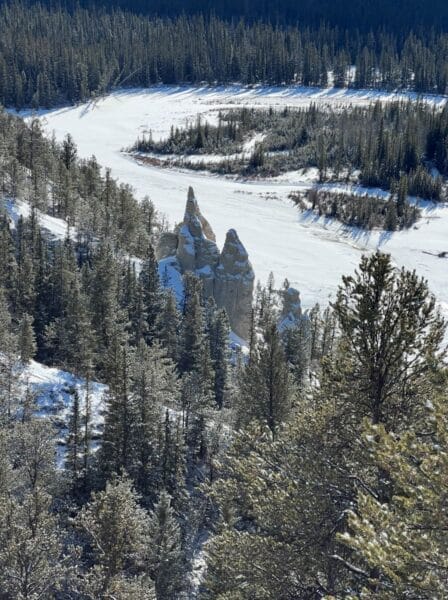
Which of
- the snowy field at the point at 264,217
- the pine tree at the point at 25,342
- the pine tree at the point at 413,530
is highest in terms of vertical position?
the pine tree at the point at 413,530

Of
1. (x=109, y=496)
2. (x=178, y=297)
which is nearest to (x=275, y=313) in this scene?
(x=178, y=297)

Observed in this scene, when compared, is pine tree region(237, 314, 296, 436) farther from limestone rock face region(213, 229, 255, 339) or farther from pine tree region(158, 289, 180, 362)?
limestone rock face region(213, 229, 255, 339)

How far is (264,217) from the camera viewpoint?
107 metres

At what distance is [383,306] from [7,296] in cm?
4434

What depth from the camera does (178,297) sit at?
6412 cm

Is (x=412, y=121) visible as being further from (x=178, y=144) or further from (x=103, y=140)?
(x=103, y=140)

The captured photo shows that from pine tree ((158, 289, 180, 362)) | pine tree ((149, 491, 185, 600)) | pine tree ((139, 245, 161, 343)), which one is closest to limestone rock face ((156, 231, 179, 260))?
pine tree ((139, 245, 161, 343))

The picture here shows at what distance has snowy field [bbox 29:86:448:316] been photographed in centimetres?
8656

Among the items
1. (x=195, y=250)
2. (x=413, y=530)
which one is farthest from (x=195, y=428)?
(x=413, y=530)

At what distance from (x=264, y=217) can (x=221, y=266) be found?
43539mm

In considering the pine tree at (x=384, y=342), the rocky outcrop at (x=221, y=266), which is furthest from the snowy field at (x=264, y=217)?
the pine tree at (x=384, y=342)

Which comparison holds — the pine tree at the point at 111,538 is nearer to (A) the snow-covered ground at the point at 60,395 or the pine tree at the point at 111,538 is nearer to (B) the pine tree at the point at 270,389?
(B) the pine tree at the point at 270,389

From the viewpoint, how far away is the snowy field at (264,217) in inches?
3408

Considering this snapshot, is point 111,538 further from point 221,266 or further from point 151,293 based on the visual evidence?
point 221,266
